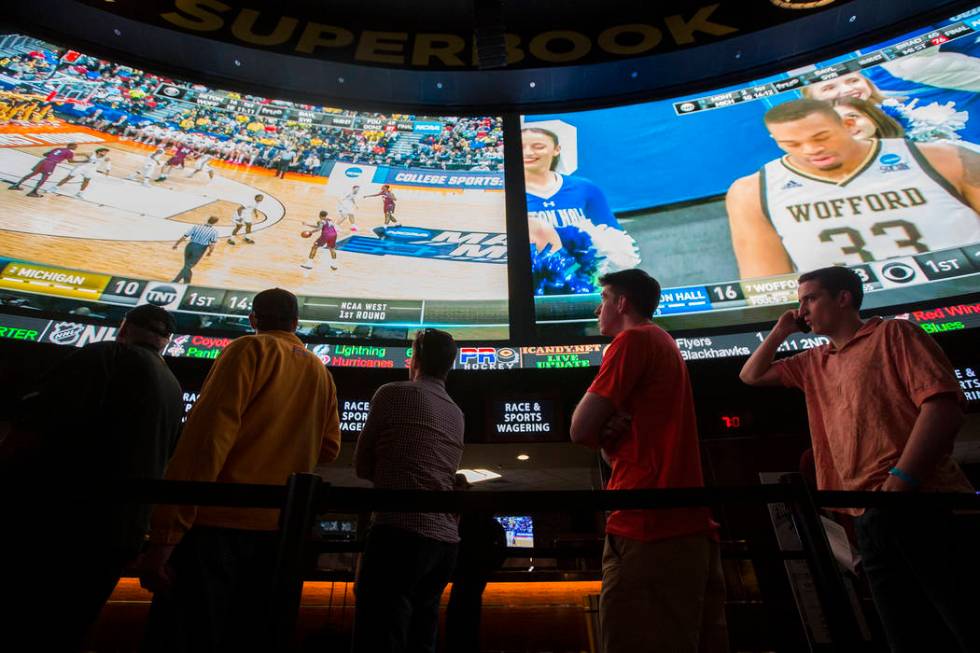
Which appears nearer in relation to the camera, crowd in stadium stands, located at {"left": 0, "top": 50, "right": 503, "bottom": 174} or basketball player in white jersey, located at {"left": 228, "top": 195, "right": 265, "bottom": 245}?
basketball player in white jersey, located at {"left": 228, "top": 195, "right": 265, "bottom": 245}

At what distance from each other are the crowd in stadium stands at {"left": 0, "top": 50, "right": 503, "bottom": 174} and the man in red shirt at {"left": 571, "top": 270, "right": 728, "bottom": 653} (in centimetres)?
570

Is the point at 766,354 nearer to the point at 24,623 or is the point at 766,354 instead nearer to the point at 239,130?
the point at 24,623

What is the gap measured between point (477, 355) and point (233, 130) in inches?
167

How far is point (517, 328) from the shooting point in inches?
205

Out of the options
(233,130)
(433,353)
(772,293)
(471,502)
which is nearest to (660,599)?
(471,502)

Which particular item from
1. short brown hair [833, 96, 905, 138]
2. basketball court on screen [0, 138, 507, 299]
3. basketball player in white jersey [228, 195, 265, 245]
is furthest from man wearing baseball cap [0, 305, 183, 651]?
short brown hair [833, 96, 905, 138]

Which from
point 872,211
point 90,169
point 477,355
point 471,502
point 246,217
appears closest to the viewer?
point 471,502

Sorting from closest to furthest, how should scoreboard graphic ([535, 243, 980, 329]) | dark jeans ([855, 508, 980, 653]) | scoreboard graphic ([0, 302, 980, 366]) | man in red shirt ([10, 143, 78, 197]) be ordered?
dark jeans ([855, 508, 980, 653])
scoreboard graphic ([0, 302, 980, 366])
scoreboard graphic ([535, 243, 980, 329])
man in red shirt ([10, 143, 78, 197])

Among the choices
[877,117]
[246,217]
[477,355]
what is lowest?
[477,355]

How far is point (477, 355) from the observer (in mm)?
4980

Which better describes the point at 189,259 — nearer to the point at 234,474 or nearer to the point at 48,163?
the point at 48,163

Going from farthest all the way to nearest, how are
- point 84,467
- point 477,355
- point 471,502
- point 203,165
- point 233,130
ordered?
point 233,130
point 203,165
point 477,355
point 84,467
point 471,502

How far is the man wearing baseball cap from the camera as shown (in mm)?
1238

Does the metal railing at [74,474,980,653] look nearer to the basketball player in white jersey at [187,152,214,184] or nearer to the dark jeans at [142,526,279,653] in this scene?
the dark jeans at [142,526,279,653]
